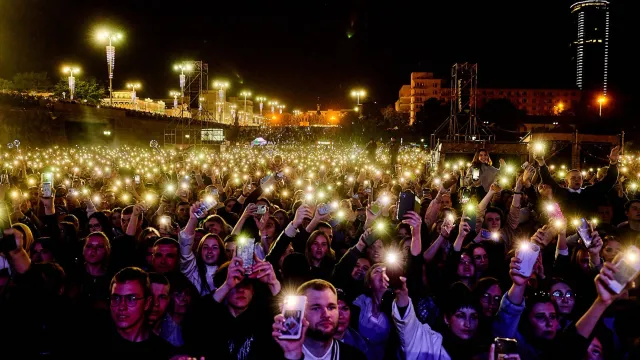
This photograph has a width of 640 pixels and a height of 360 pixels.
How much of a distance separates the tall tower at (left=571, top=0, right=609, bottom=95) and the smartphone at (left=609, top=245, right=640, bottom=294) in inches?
5028

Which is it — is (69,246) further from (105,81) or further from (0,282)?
(105,81)

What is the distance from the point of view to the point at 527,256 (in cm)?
378

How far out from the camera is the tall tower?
125 m

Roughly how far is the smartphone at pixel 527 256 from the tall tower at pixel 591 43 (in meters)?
127

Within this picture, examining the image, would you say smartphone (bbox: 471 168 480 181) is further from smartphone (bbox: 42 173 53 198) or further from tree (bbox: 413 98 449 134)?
tree (bbox: 413 98 449 134)

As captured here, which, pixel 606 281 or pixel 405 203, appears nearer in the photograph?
pixel 606 281

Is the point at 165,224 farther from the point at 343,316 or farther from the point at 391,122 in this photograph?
the point at 391,122

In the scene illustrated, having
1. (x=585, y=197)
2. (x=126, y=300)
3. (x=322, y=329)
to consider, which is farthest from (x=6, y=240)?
(x=585, y=197)

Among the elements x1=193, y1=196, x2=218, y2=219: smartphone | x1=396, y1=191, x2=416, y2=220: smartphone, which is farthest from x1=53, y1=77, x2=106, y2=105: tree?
x1=396, y1=191, x2=416, y2=220: smartphone

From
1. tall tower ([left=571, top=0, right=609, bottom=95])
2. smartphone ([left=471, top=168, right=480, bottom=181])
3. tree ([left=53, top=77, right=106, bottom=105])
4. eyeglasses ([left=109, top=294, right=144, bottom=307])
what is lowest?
eyeglasses ([left=109, top=294, right=144, bottom=307])

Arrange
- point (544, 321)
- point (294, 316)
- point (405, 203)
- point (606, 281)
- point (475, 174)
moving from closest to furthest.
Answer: point (294, 316) → point (606, 281) → point (544, 321) → point (405, 203) → point (475, 174)

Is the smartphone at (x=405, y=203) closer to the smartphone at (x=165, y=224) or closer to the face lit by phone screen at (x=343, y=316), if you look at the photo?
the face lit by phone screen at (x=343, y=316)

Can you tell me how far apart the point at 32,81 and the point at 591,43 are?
126 meters

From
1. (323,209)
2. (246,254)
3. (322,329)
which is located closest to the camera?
(322,329)
